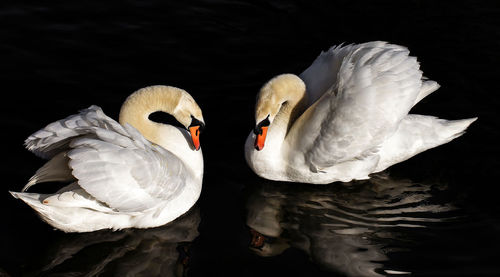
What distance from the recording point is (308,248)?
7.29 meters

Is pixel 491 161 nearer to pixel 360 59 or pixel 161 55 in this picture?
pixel 360 59

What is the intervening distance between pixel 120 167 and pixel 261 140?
6.25 feet

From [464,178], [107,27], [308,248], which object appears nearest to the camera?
[308,248]

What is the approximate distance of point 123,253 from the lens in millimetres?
7078

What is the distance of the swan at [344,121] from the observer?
7.72m

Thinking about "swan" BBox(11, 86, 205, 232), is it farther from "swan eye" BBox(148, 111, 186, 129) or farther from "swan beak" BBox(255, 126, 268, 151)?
"swan eye" BBox(148, 111, 186, 129)

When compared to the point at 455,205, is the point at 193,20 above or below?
above

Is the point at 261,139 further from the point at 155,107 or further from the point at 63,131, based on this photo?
the point at 63,131

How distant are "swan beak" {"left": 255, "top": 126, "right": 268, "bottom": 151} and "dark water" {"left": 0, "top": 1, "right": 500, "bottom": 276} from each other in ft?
2.26

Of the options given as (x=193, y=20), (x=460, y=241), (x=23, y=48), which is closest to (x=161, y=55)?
(x=193, y=20)

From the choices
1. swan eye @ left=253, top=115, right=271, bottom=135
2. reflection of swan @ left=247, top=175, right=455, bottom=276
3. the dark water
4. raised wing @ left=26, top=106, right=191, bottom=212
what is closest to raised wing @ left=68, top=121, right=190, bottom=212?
raised wing @ left=26, top=106, right=191, bottom=212

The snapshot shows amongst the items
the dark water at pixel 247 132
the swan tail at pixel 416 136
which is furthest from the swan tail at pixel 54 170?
the swan tail at pixel 416 136

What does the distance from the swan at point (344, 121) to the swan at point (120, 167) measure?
98 cm

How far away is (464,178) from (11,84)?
21.4ft
